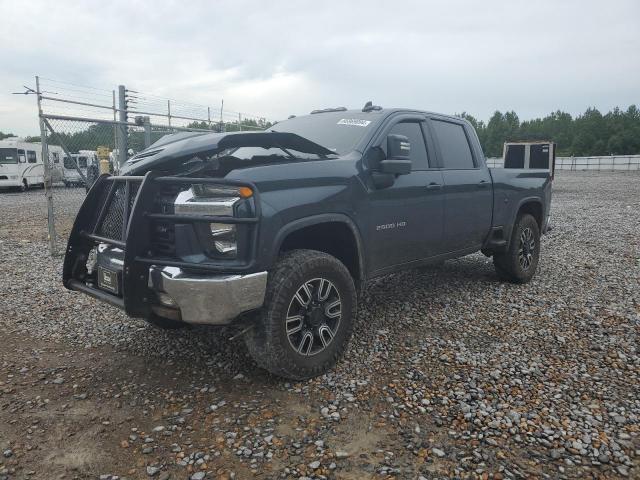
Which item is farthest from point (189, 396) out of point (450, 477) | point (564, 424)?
point (564, 424)

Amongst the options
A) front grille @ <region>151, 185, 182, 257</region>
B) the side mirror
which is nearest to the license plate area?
front grille @ <region>151, 185, 182, 257</region>

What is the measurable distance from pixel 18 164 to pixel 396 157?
2520 cm

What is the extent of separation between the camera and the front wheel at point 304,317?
3172mm

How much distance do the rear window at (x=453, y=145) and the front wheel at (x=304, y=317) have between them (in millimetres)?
2066

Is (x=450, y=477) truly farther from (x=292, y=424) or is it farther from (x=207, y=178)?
(x=207, y=178)

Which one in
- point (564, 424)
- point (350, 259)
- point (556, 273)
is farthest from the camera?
point (556, 273)

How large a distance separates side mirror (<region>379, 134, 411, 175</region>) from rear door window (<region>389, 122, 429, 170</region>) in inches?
22.9

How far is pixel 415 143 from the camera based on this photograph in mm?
4656

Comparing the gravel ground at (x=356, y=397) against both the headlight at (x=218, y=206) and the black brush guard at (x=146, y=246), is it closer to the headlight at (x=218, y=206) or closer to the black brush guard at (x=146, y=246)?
the black brush guard at (x=146, y=246)

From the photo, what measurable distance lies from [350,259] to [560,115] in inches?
4718

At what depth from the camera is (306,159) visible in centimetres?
362

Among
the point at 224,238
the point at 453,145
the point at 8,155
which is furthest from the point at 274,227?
the point at 8,155

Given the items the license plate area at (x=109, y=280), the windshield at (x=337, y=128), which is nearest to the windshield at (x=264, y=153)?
the windshield at (x=337, y=128)

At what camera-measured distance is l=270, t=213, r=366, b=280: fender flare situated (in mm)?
3150
